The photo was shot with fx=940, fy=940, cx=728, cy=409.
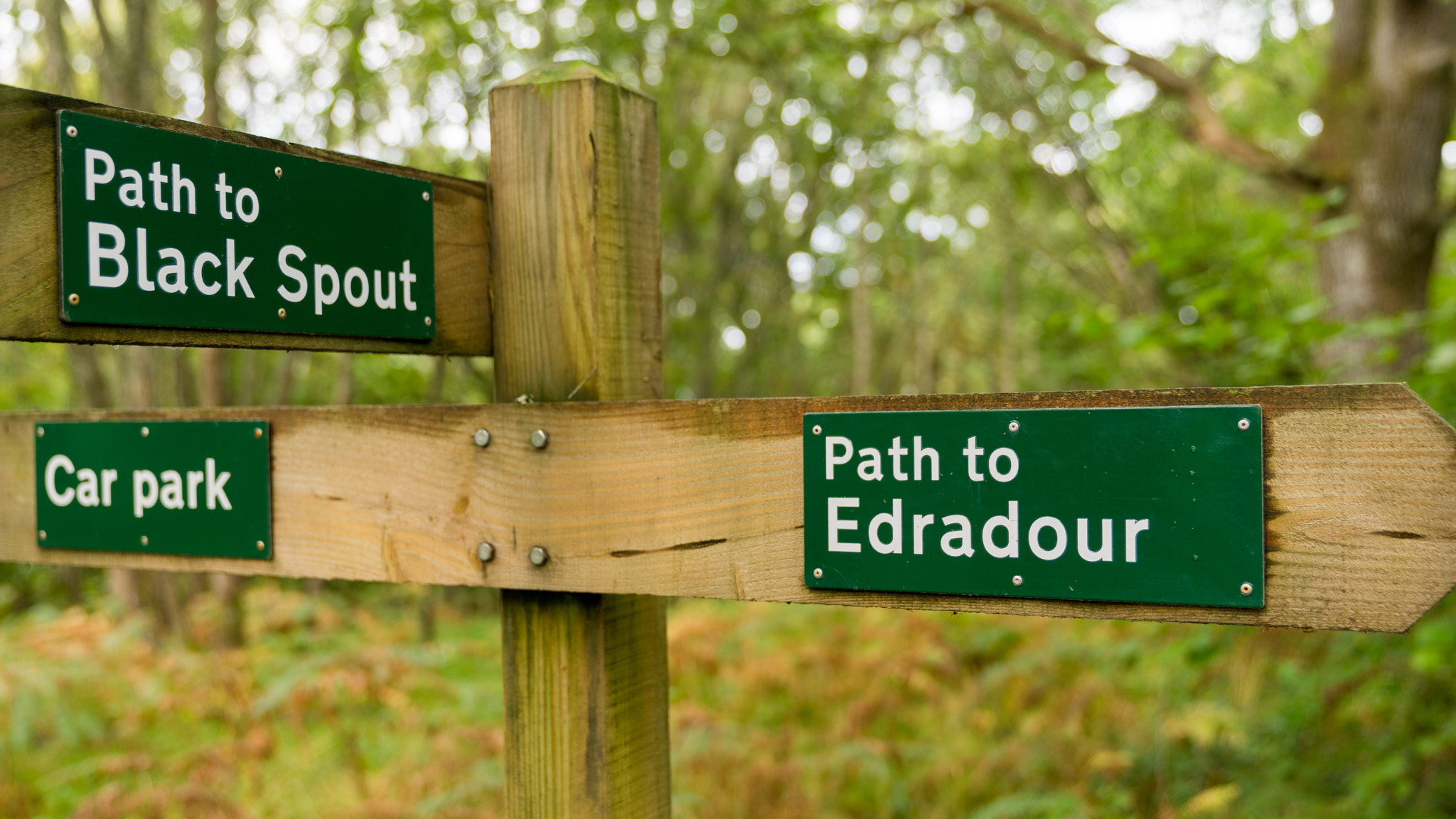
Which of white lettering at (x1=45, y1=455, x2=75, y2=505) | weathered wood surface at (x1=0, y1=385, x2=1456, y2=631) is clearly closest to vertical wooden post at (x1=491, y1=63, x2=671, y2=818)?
weathered wood surface at (x1=0, y1=385, x2=1456, y2=631)

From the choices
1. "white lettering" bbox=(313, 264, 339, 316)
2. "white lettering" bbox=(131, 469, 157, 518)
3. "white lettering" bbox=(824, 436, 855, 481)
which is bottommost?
"white lettering" bbox=(131, 469, 157, 518)

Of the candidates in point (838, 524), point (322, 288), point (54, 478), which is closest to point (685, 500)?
point (838, 524)

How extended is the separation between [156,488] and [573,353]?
70 centimetres

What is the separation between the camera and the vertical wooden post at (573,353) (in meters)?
1.28

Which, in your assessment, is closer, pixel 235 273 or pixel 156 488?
pixel 235 273

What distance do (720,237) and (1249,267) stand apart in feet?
18.9

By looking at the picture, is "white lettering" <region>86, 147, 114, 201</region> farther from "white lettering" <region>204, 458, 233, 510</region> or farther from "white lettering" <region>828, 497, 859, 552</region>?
"white lettering" <region>828, 497, 859, 552</region>

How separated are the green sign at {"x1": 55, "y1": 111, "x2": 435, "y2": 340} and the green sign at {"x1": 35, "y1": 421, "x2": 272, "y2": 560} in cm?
32

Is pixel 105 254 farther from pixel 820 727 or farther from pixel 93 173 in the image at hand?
pixel 820 727

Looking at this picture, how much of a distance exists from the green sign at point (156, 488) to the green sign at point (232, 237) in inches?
12.5

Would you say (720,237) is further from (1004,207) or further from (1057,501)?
(1057,501)

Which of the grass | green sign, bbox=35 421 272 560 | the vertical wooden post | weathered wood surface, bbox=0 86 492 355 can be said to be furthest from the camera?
the grass

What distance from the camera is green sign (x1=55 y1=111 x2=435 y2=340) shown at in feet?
3.33

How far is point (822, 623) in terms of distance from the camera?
584 cm
